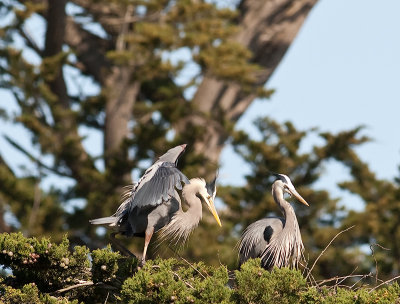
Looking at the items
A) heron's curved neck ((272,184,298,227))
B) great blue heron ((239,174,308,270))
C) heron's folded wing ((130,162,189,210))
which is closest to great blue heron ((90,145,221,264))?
heron's folded wing ((130,162,189,210))

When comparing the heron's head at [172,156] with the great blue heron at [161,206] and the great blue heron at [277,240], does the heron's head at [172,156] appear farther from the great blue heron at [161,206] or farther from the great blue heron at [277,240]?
the great blue heron at [277,240]

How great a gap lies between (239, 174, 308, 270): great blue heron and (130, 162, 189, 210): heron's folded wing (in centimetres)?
122

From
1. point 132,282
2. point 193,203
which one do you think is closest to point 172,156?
point 193,203

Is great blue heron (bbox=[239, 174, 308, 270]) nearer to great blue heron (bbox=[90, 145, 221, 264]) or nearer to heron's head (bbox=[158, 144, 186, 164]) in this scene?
great blue heron (bbox=[90, 145, 221, 264])

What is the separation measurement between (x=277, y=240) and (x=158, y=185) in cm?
149

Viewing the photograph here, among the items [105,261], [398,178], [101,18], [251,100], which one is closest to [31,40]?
[101,18]

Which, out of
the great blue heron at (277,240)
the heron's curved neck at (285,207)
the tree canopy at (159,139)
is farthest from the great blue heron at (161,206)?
the tree canopy at (159,139)

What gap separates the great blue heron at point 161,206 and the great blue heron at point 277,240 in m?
0.49

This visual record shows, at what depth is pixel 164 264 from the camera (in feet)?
21.9

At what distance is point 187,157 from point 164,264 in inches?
408

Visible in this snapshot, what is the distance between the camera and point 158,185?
7.51 metres

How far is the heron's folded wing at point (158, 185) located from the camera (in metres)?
7.43

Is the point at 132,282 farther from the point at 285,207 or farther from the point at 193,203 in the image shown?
the point at 285,207

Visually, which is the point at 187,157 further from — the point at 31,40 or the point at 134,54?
the point at 31,40
